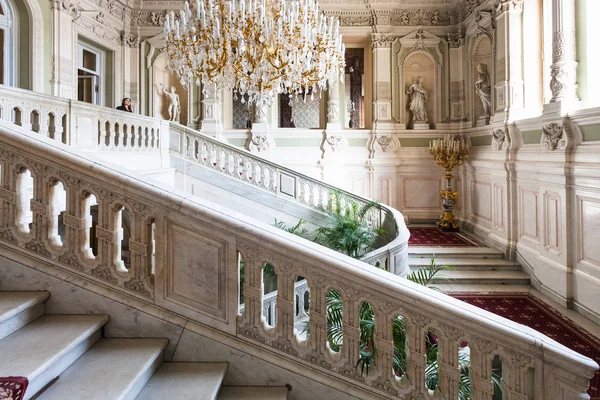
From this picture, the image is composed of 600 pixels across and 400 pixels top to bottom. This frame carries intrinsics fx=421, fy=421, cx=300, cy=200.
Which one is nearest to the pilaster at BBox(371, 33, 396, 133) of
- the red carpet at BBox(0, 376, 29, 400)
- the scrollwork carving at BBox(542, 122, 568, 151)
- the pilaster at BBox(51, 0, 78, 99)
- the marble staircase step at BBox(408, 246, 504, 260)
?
the marble staircase step at BBox(408, 246, 504, 260)

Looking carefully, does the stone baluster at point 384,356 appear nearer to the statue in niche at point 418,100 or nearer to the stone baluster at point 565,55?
the stone baluster at point 565,55

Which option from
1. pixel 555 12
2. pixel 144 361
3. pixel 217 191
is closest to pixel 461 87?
pixel 555 12

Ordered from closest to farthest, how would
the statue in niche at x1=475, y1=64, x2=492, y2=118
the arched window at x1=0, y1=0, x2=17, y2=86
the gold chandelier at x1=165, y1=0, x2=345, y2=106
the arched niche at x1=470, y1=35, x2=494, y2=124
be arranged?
the gold chandelier at x1=165, y1=0, x2=345, y2=106 → the arched window at x1=0, y1=0, x2=17, y2=86 → the statue in niche at x1=475, y1=64, x2=492, y2=118 → the arched niche at x1=470, y1=35, x2=494, y2=124

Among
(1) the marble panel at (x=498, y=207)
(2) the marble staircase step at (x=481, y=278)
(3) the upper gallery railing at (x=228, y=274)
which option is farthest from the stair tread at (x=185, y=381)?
(1) the marble panel at (x=498, y=207)

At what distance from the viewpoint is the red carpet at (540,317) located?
464 centimetres

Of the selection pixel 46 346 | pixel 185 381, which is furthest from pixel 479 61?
pixel 46 346

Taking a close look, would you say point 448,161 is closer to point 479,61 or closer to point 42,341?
point 479,61

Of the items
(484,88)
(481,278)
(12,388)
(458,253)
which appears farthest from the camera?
(484,88)

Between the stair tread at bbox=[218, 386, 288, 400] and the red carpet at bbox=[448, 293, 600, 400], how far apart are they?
3.26m

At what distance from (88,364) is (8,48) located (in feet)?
26.8

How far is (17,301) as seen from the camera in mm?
2076

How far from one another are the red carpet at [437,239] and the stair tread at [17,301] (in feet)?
23.3

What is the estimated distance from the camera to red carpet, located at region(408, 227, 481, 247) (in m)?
8.41

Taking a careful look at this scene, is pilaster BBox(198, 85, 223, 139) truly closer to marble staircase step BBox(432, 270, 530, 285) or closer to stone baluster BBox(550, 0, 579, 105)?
marble staircase step BBox(432, 270, 530, 285)
